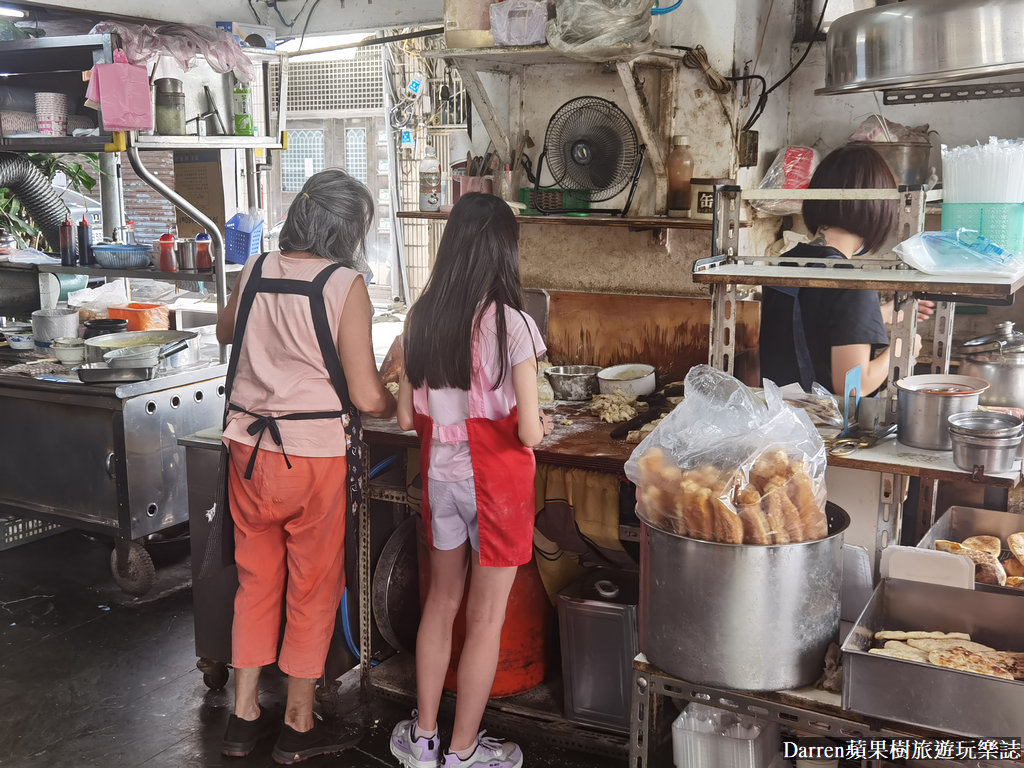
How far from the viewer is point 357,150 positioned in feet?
37.0

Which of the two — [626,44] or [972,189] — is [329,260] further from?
[972,189]

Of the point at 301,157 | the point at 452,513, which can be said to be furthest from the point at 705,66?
the point at 301,157

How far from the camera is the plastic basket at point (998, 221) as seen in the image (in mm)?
2270

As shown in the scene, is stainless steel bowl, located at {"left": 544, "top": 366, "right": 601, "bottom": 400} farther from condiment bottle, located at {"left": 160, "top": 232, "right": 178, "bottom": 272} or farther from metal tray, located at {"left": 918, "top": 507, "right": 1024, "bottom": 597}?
condiment bottle, located at {"left": 160, "top": 232, "right": 178, "bottom": 272}

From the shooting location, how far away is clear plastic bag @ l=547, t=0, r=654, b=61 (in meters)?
3.46

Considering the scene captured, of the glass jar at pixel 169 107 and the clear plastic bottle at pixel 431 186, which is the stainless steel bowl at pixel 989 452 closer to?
the clear plastic bottle at pixel 431 186

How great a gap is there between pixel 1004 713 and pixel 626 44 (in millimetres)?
2580

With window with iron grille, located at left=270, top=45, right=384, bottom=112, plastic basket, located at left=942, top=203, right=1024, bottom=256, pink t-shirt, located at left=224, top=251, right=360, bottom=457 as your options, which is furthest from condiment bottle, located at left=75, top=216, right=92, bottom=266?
window with iron grille, located at left=270, top=45, right=384, bottom=112

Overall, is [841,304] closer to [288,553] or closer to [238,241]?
[288,553]

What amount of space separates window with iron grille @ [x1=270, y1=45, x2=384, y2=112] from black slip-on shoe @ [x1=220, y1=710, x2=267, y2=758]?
350 inches

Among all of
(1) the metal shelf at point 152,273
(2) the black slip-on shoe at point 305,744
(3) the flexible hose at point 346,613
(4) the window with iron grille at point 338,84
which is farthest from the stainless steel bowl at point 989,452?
(4) the window with iron grille at point 338,84

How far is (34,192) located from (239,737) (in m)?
3.93

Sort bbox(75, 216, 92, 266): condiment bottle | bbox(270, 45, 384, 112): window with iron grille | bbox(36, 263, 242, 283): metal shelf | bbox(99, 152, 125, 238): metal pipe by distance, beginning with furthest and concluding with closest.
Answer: bbox(270, 45, 384, 112): window with iron grille < bbox(99, 152, 125, 238): metal pipe < bbox(75, 216, 92, 266): condiment bottle < bbox(36, 263, 242, 283): metal shelf

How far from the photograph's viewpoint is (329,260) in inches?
111
